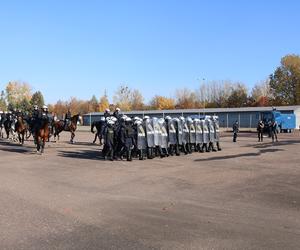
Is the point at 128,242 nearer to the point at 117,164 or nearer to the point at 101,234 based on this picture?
the point at 101,234

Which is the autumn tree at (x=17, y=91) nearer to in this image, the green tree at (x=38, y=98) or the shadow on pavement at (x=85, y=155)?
the green tree at (x=38, y=98)

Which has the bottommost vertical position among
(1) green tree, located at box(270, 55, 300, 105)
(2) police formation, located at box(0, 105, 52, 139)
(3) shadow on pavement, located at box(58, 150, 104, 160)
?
(3) shadow on pavement, located at box(58, 150, 104, 160)

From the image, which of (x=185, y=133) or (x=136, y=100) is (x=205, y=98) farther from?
(x=185, y=133)

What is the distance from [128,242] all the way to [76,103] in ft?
470

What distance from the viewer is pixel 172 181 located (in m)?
15.3

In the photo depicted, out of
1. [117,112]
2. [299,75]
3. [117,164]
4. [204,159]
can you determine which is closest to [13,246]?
[117,164]

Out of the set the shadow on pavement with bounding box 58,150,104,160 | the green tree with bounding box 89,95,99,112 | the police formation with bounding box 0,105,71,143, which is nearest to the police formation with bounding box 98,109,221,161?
the shadow on pavement with bounding box 58,150,104,160

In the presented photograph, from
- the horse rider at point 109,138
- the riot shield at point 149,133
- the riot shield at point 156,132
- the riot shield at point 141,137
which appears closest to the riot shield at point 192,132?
the riot shield at point 156,132

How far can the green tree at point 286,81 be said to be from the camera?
106m

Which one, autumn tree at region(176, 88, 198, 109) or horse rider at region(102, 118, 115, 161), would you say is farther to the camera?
autumn tree at region(176, 88, 198, 109)

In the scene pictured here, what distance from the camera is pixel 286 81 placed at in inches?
4218

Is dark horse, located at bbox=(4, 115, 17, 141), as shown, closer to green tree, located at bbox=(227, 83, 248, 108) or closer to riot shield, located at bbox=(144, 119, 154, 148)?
riot shield, located at bbox=(144, 119, 154, 148)

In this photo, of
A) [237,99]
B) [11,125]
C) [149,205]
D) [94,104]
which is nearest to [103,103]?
[94,104]

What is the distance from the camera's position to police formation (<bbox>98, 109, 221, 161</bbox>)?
2181cm
